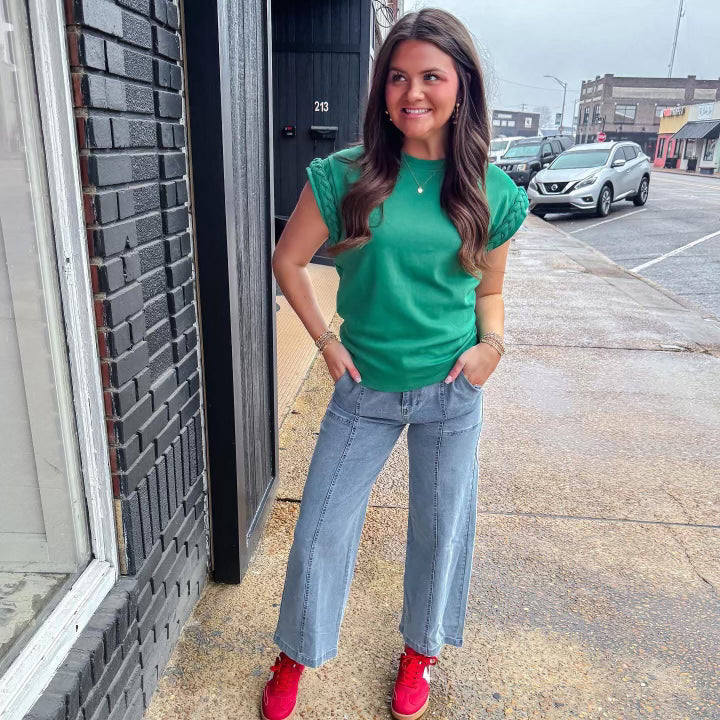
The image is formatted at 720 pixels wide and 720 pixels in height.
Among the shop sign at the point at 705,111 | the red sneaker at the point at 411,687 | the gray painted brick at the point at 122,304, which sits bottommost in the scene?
the red sneaker at the point at 411,687

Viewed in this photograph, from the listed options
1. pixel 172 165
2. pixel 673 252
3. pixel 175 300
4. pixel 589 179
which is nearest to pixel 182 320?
pixel 175 300

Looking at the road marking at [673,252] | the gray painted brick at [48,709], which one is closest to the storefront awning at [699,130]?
the road marking at [673,252]

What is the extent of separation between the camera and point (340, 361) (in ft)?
5.80

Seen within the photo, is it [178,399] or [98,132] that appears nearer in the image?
[98,132]

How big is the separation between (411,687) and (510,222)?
4.33 ft

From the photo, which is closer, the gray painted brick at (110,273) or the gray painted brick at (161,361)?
the gray painted brick at (110,273)

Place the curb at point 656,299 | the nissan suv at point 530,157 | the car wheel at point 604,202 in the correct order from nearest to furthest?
the curb at point 656,299
the car wheel at point 604,202
the nissan suv at point 530,157

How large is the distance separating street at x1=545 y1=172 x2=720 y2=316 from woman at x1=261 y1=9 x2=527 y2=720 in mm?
6403

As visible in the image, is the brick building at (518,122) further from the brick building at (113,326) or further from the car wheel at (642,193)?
the brick building at (113,326)

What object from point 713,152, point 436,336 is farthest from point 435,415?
point 713,152

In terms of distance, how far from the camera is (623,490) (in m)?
3.32

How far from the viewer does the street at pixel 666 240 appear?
30.0 ft

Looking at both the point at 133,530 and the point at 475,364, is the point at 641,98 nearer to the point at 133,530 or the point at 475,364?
the point at 475,364

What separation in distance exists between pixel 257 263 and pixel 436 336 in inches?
40.5
